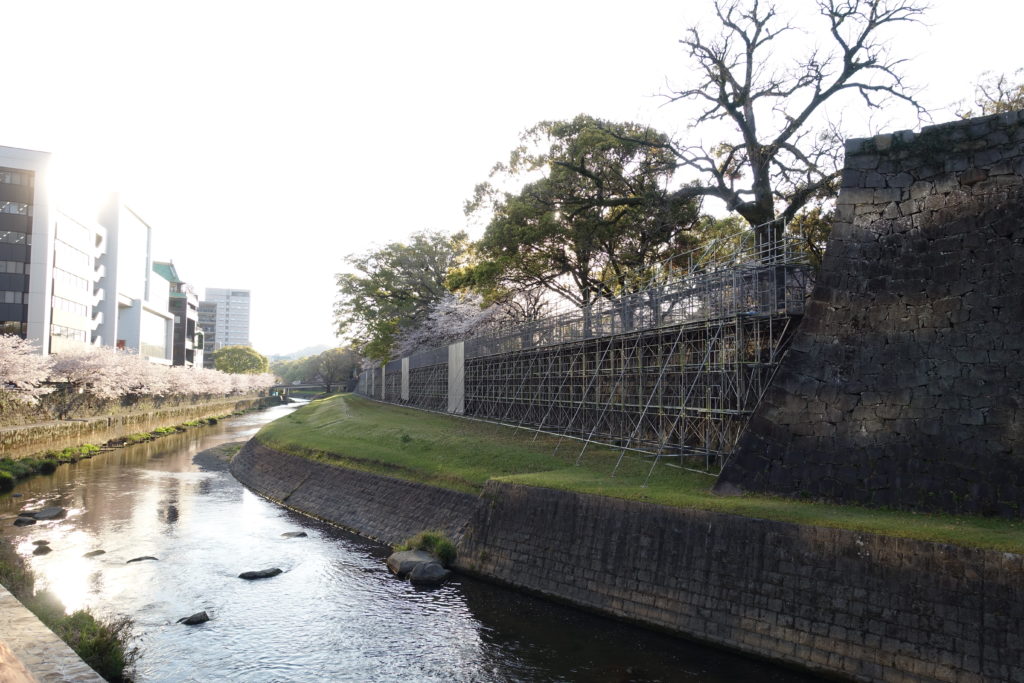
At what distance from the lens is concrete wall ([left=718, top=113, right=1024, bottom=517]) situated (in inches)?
502

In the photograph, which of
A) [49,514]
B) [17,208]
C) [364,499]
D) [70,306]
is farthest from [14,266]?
[364,499]

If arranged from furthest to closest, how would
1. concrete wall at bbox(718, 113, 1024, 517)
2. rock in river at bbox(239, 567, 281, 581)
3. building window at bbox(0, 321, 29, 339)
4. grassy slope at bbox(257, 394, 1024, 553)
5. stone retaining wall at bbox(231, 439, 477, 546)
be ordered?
building window at bbox(0, 321, 29, 339) → stone retaining wall at bbox(231, 439, 477, 546) → rock in river at bbox(239, 567, 281, 581) → concrete wall at bbox(718, 113, 1024, 517) → grassy slope at bbox(257, 394, 1024, 553)

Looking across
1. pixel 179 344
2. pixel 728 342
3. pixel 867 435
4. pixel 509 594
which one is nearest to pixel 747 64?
pixel 728 342

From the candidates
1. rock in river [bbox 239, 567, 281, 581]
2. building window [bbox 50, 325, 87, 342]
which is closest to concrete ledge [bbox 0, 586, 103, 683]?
rock in river [bbox 239, 567, 281, 581]

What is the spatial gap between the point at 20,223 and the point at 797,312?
68.6m

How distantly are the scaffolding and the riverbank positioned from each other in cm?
407

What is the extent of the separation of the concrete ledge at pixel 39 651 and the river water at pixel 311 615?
2790 millimetres

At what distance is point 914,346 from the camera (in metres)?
13.7

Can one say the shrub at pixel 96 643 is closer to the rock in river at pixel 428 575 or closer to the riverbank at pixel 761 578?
the rock in river at pixel 428 575

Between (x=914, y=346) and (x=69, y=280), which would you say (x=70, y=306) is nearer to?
(x=69, y=280)

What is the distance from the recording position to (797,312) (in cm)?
1680

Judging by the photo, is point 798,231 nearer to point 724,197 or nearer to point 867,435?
point 724,197

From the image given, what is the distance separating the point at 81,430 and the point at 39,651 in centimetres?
4241

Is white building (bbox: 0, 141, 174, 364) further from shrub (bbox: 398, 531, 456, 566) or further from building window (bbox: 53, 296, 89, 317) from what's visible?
shrub (bbox: 398, 531, 456, 566)
